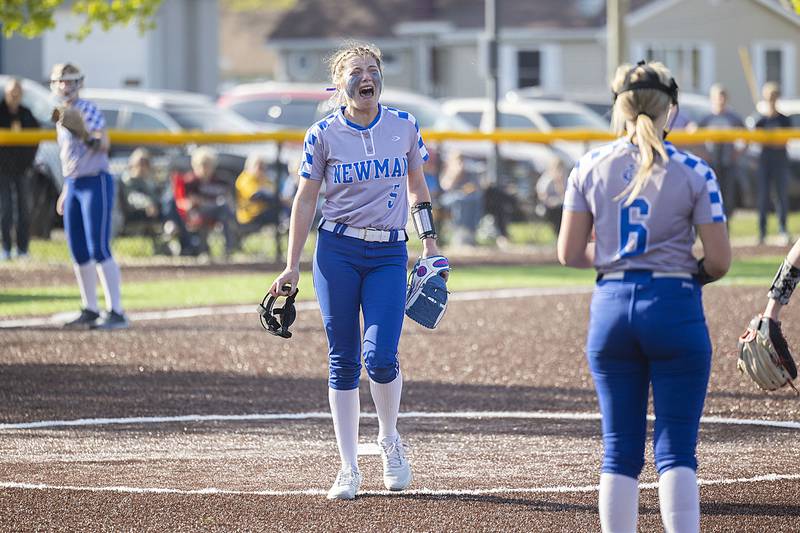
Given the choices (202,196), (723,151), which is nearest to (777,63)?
(723,151)

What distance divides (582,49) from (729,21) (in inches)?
198

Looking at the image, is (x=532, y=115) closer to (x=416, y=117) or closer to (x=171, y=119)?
(x=416, y=117)

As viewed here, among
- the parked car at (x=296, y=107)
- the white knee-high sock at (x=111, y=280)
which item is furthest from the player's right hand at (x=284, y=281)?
the parked car at (x=296, y=107)

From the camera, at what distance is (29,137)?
60.8ft

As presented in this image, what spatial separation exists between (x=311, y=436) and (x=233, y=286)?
27.9ft

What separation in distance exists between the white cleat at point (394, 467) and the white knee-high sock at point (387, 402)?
5cm

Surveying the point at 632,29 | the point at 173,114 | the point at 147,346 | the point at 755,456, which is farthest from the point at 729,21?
the point at 755,456

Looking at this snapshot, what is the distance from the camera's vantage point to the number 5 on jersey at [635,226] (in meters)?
5.32

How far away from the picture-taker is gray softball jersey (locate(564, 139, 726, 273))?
17.4 ft

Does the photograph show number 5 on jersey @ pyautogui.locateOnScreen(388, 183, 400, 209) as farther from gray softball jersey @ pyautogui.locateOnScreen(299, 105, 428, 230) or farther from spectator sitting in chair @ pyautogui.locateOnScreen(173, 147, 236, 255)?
spectator sitting in chair @ pyautogui.locateOnScreen(173, 147, 236, 255)

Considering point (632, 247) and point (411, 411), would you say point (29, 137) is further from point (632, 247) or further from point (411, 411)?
point (632, 247)

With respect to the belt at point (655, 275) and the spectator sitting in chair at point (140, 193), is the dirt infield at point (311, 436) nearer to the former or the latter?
the belt at point (655, 275)

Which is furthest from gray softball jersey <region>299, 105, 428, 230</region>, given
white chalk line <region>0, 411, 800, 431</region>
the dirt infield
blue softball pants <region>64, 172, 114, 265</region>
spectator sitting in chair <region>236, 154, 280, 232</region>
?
spectator sitting in chair <region>236, 154, 280, 232</region>

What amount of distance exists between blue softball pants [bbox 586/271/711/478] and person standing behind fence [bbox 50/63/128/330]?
25.4 ft
